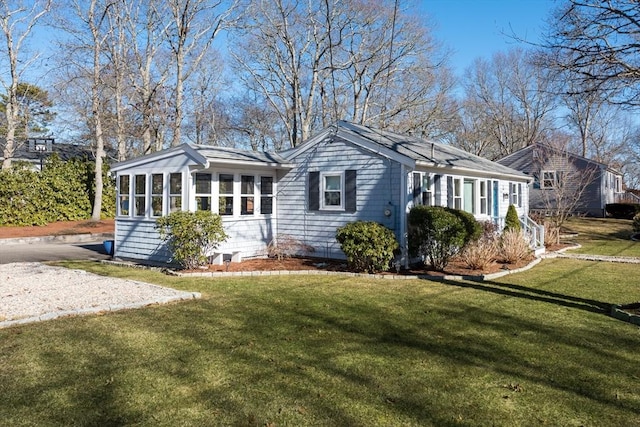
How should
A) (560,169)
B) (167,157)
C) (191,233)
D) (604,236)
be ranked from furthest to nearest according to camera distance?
(560,169)
(604,236)
(167,157)
(191,233)

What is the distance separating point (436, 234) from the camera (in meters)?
10.4

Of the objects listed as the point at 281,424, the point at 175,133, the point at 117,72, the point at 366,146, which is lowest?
the point at 281,424

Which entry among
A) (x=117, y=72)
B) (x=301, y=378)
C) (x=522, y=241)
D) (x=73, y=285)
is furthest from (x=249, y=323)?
(x=117, y=72)

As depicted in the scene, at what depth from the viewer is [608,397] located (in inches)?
148

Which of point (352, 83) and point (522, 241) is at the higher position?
point (352, 83)

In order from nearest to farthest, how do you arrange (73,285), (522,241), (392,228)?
(73,285) < (392,228) < (522,241)

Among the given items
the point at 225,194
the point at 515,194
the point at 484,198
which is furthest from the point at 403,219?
the point at 515,194

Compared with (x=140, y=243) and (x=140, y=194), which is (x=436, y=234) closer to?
(x=140, y=243)

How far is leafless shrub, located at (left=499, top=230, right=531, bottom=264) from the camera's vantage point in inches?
465

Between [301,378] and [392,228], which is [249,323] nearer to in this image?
[301,378]

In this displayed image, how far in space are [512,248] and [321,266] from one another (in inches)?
201

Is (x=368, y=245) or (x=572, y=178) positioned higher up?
(x=572, y=178)

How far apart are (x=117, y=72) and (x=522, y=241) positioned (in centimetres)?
1945

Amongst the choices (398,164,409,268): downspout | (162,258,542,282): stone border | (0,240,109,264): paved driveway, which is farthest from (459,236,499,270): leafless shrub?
(0,240,109,264): paved driveway
